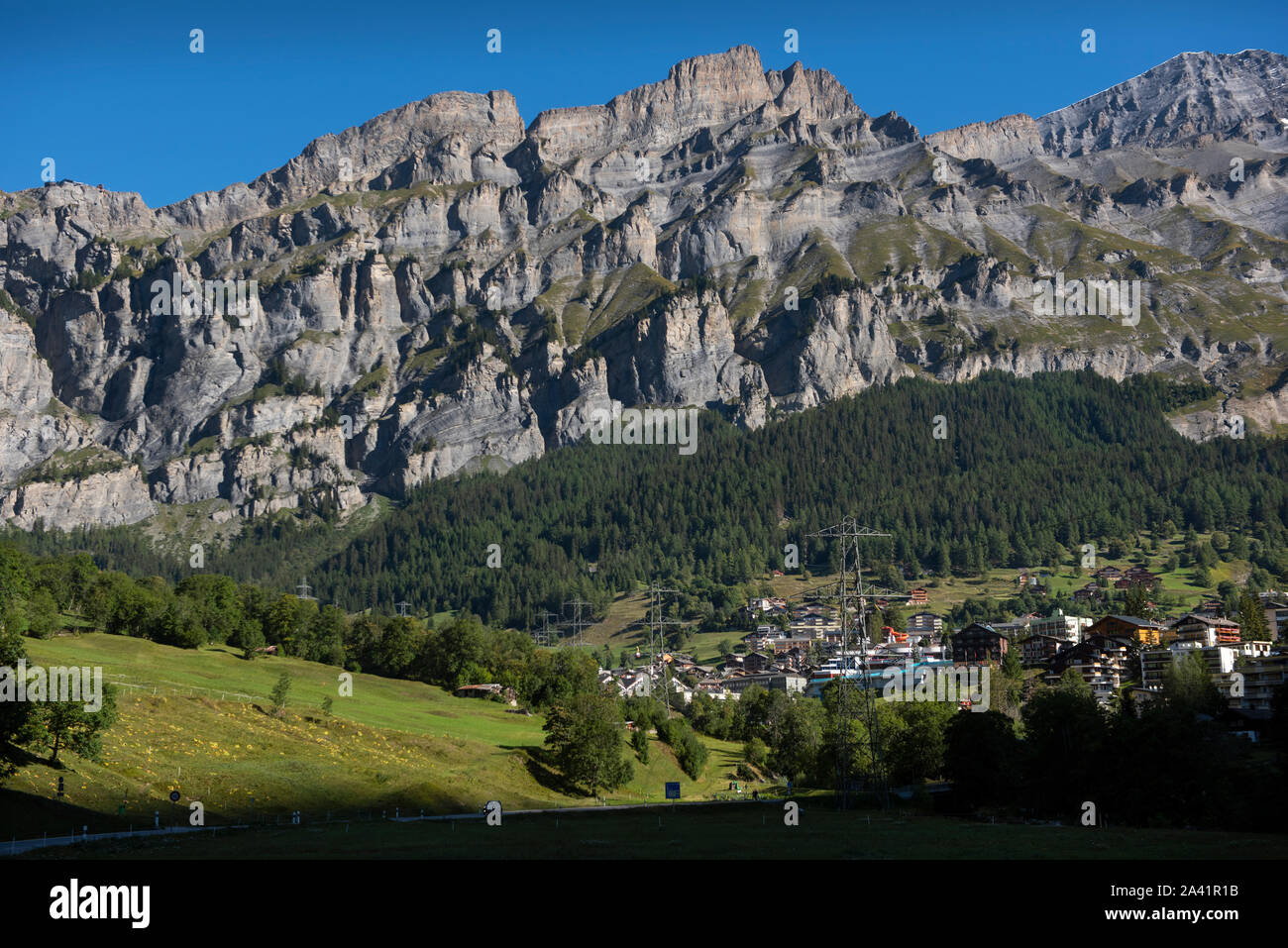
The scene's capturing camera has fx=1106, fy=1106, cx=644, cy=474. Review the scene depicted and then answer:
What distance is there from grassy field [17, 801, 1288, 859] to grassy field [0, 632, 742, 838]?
9.12m

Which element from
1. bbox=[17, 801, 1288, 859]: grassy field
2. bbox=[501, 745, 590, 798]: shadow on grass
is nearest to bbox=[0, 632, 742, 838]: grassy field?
bbox=[501, 745, 590, 798]: shadow on grass

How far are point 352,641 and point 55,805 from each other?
103m

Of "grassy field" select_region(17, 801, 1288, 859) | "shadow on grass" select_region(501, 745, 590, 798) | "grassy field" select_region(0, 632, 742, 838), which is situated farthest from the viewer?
"shadow on grass" select_region(501, 745, 590, 798)

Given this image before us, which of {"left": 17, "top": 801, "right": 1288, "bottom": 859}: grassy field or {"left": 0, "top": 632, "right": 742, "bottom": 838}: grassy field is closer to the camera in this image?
{"left": 17, "top": 801, "right": 1288, "bottom": 859}: grassy field

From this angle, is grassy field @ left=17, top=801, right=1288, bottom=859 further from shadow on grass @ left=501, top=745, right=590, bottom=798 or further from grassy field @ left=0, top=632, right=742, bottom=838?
shadow on grass @ left=501, top=745, right=590, bottom=798

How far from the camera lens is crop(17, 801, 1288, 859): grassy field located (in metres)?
44.6

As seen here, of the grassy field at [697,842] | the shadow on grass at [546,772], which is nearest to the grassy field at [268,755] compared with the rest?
the shadow on grass at [546,772]

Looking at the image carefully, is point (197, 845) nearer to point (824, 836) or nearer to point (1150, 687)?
point (824, 836)

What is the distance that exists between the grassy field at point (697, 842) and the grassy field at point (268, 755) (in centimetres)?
912

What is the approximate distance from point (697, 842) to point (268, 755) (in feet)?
144

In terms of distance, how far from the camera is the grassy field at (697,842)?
4459cm

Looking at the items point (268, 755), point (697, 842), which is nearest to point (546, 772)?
point (268, 755)

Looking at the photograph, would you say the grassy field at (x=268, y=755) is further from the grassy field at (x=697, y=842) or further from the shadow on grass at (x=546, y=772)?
the grassy field at (x=697, y=842)
